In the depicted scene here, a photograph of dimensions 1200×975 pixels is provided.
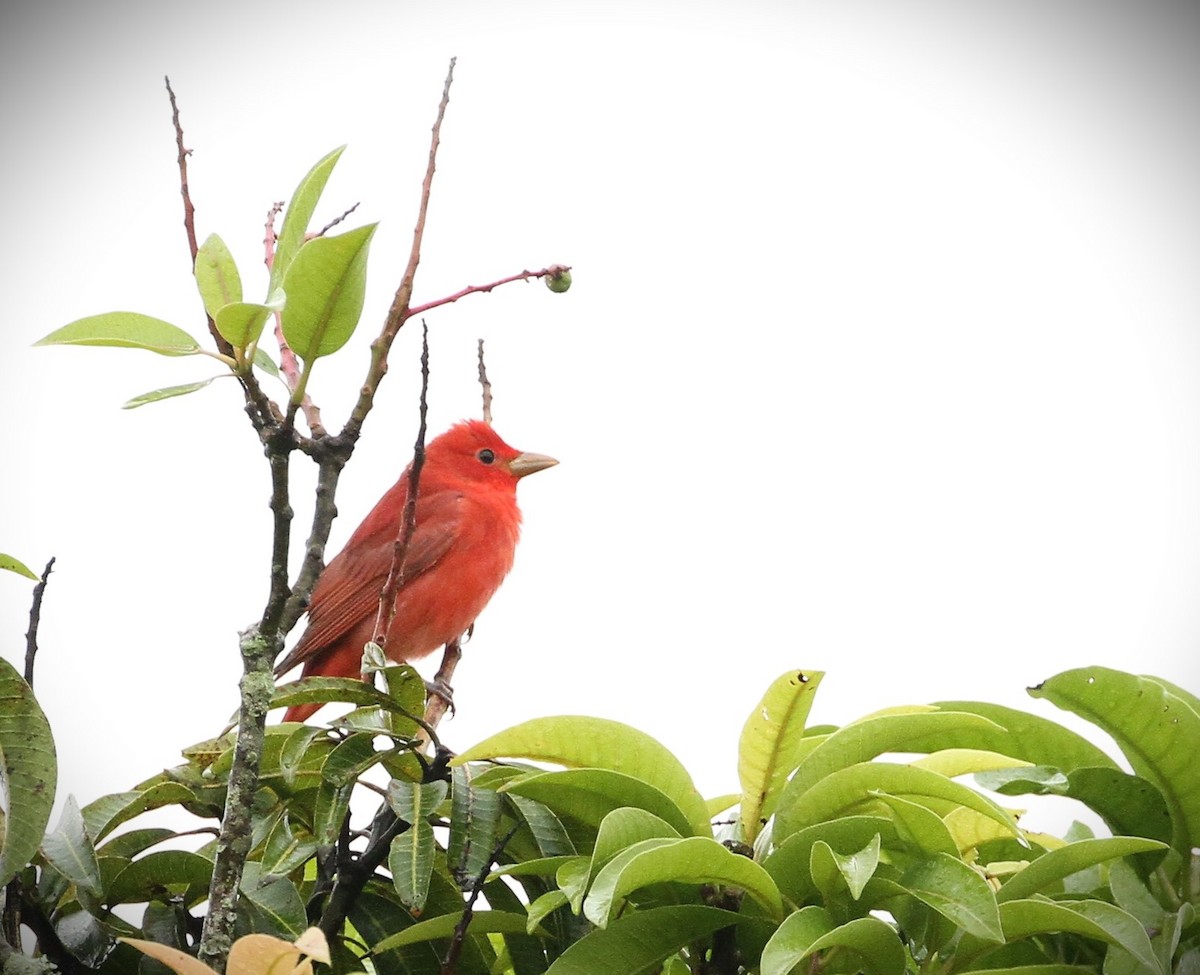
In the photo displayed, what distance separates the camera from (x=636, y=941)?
1708 mm

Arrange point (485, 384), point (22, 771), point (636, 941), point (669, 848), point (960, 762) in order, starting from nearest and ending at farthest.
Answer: point (669, 848) → point (636, 941) → point (22, 771) → point (960, 762) → point (485, 384)

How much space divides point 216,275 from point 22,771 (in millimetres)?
735

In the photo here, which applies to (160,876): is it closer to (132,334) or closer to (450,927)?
(450,927)

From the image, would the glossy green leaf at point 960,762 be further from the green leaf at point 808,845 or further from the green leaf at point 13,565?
the green leaf at point 13,565

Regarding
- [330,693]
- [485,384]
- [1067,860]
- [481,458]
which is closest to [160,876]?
[330,693]

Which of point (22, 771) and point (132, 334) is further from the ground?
point (132, 334)

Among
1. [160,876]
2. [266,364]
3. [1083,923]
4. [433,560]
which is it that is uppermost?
[266,364]

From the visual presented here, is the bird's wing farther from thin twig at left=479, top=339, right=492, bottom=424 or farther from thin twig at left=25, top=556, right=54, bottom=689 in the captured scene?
thin twig at left=25, top=556, right=54, bottom=689

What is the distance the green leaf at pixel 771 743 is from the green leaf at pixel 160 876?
808 millimetres

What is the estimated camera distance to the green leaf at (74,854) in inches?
72.7

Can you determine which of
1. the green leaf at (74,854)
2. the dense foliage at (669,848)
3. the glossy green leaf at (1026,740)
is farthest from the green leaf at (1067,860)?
the green leaf at (74,854)

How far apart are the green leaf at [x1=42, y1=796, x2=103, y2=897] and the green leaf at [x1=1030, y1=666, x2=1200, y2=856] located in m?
1.42

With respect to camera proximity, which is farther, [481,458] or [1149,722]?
[481,458]

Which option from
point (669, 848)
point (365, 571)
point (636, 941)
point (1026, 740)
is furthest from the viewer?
point (365, 571)
